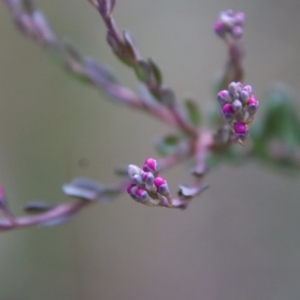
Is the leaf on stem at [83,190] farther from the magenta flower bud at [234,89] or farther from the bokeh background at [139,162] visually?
the bokeh background at [139,162]

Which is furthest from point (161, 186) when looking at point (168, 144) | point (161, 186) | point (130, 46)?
point (168, 144)

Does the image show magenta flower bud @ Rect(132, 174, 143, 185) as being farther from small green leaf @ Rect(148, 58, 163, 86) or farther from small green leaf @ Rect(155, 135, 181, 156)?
small green leaf @ Rect(155, 135, 181, 156)

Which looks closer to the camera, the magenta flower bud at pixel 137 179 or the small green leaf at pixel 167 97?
the magenta flower bud at pixel 137 179

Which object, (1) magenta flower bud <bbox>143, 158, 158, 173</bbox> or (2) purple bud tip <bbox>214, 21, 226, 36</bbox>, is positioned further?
(2) purple bud tip <bbox>214, 21, 226, 36</bbox>

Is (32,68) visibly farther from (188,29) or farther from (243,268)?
(243,268)

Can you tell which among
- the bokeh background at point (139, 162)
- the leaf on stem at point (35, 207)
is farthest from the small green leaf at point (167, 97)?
the bokeh background at point (139, 162)

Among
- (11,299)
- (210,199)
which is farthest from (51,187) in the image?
(210,199)

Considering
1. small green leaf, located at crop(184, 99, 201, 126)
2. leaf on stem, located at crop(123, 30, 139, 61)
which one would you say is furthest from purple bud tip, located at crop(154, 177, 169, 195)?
small green leaf, located at crop(184, 99, 201, 126)
